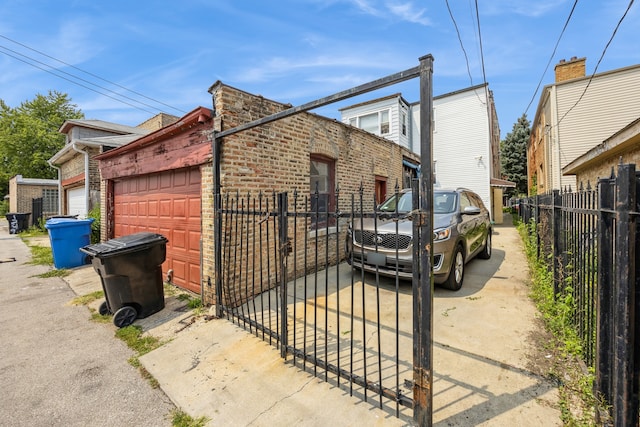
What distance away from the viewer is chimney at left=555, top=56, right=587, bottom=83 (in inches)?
502

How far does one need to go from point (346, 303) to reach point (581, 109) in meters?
13.9

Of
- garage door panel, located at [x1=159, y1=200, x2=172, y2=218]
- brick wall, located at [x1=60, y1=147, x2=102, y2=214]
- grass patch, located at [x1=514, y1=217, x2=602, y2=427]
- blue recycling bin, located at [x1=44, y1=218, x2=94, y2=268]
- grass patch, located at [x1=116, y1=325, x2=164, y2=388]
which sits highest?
brick wall, located at [x1=60, y1=147, x2=102, y2=214]

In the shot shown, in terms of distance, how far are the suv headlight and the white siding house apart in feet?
40.5

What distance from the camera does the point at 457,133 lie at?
54.4 ft

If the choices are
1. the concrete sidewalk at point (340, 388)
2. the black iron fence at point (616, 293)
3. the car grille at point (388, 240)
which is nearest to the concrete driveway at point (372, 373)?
→ the concrete sidewalk at point (340, 388)

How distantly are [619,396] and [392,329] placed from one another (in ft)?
6.90

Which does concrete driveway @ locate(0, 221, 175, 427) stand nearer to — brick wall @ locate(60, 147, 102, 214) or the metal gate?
the metal gate

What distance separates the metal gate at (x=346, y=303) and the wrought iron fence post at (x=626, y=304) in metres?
1.02

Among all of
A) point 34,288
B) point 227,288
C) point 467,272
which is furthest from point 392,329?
point 34,288

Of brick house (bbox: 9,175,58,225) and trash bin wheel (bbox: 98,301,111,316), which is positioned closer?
trash bin wheel (bbox: 98,301,111,316)

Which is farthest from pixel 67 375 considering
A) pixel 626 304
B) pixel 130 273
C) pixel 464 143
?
pixel 464 143

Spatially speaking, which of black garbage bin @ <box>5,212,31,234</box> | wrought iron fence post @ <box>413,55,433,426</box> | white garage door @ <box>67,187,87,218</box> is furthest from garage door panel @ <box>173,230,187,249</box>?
black garbage bin @ <box>5,212,31,234</box>

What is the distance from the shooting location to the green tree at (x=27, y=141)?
2692 cm

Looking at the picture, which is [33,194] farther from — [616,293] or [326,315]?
[616,293]
